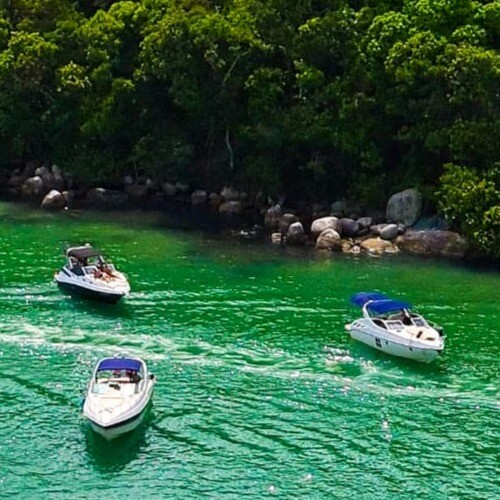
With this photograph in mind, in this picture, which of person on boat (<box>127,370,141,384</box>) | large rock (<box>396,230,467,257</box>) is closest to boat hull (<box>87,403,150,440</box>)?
person on boat (<box>127,370,141,384</box>)

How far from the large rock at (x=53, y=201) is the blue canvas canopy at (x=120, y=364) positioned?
38536mm

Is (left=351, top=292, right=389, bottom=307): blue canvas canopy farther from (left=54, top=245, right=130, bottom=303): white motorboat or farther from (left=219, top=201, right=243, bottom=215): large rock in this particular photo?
(left=219, top=201, right=243, bottom=215): large rock

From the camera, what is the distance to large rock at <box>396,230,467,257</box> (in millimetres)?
60781

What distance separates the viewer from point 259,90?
2822 inches

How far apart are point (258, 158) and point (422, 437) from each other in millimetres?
40096

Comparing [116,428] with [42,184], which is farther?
[42,184]

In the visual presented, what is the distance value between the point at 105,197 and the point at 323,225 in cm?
2249

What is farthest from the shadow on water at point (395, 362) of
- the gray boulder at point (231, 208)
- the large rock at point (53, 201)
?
the large rock at point (53, 201)

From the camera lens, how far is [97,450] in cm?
3469

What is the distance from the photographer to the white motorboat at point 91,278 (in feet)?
165

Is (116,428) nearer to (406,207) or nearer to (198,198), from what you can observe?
(406,207)

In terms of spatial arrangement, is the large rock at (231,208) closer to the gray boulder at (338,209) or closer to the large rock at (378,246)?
the gray boulder at (338,209)

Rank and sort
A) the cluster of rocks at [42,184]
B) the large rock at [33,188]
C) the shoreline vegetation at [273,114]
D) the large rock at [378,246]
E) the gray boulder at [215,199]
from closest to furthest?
1. the large rock at [378,246]
2. the shoreline vegetation at [273,114]
3. the gray boulder at [215,199]
4. the cluster of rocks at [42,184]
5. the large rock at [33,188]

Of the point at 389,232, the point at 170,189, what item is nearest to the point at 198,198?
the point at 170,189
